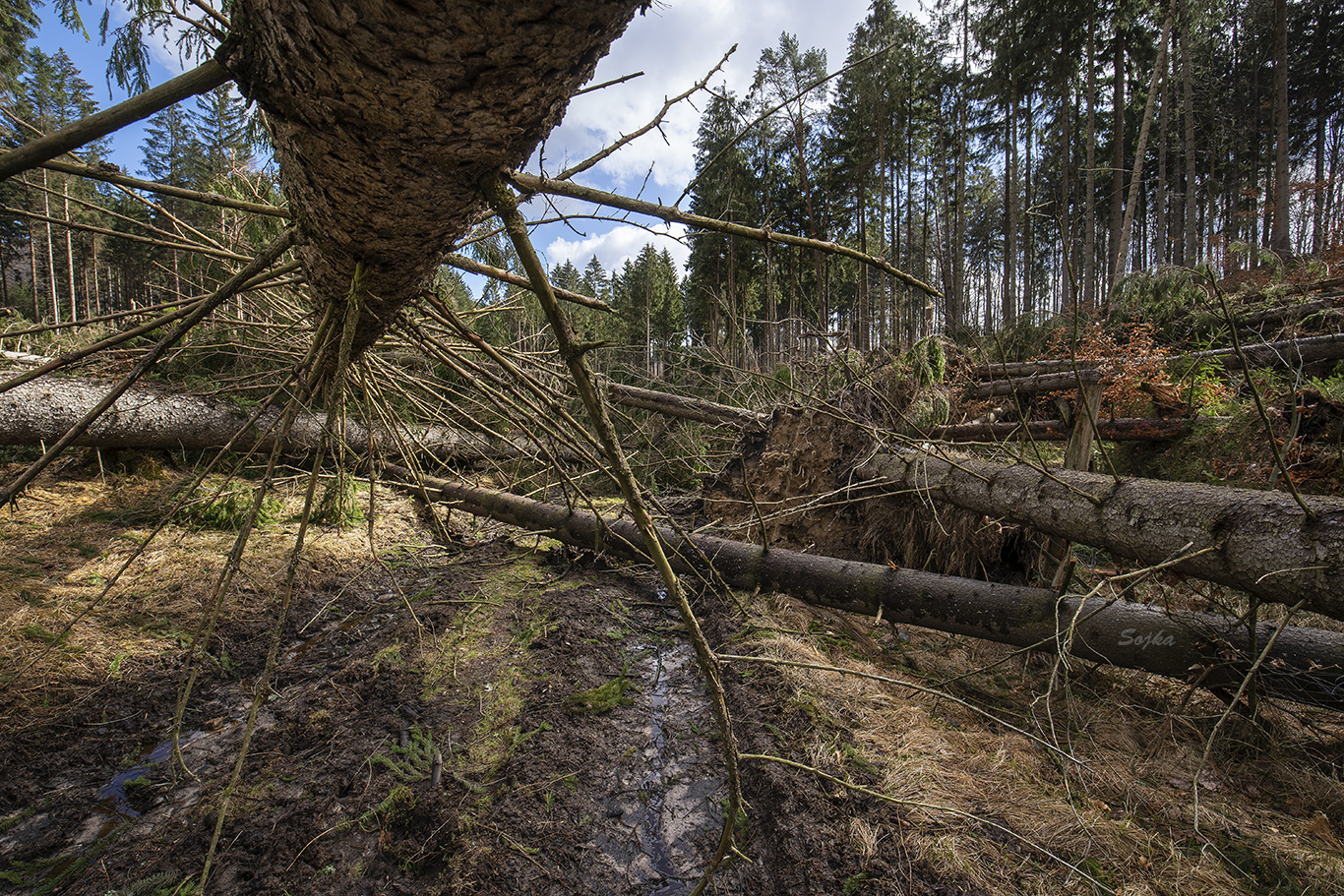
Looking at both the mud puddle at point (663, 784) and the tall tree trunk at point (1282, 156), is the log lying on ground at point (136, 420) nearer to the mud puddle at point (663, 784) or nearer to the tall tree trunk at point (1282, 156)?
the mud puddle at point (663, 784)

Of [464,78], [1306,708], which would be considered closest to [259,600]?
[464,78]

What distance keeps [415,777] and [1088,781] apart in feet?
10.0

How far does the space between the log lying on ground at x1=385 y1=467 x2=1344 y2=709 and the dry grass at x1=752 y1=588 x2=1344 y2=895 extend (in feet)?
0.93

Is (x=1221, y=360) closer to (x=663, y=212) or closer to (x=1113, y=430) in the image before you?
(x=1113, y=430)

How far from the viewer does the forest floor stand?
6.26 ft

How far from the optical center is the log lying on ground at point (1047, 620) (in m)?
2.51

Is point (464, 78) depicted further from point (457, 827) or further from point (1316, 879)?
point (1316, 879)

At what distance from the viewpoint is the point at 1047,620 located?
9.77ft

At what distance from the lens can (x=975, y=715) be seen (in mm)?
2877

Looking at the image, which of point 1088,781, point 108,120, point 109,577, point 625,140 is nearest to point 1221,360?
point 1088,781

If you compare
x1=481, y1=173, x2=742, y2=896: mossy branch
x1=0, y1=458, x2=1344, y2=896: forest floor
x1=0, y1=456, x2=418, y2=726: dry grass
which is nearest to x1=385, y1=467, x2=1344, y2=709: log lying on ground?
x1=0, y1=458, x2=1344, y2=896: forest floor

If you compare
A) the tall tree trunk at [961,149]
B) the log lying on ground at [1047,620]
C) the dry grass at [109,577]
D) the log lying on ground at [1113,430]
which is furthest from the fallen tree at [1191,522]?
the tall tree trunk at [961,149]

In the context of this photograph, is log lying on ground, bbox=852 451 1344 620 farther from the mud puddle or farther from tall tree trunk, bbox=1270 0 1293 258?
tall tree trunk, bbox=1270 0 1293 258

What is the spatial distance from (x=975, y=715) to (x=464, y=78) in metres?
3.55
